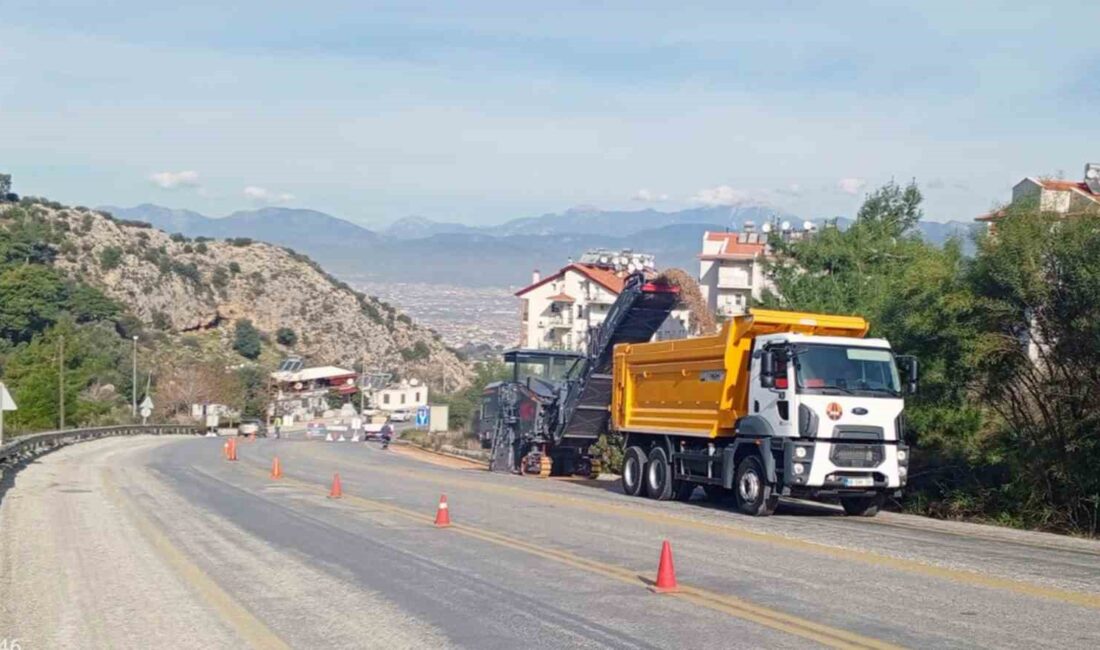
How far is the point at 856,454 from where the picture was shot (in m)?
21.3

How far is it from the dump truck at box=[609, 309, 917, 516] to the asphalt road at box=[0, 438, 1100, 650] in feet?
2.62

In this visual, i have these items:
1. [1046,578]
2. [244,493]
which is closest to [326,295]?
[244,493]

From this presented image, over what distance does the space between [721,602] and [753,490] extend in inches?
404

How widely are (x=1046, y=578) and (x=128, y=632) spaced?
9217 millimetres

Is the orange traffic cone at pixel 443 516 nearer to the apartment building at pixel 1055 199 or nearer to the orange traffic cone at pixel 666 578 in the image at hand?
the orange traffic cone at pixel 666 578

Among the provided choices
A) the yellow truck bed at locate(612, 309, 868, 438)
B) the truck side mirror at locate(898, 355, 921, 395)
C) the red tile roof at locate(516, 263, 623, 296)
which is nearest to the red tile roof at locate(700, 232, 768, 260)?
the red tile roof at locate(516, 263, 623, 296)

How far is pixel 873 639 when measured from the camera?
1009 centimetres

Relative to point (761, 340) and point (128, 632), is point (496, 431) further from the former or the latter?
point (128, 632)

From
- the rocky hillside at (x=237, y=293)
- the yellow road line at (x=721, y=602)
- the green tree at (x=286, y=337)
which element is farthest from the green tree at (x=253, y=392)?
the yellow road line at (x=721, y=602)

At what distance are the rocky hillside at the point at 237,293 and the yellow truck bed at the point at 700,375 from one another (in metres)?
108

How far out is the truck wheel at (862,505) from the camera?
882 inches

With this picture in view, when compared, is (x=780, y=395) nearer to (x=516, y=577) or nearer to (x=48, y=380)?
(x=516, y=577)

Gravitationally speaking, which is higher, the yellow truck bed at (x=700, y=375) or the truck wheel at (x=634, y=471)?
the yellow truck bed at (x=700, y=375)

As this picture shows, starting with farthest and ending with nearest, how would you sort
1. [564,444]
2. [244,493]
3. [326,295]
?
[326,295] < [564,444] < [244,493]
